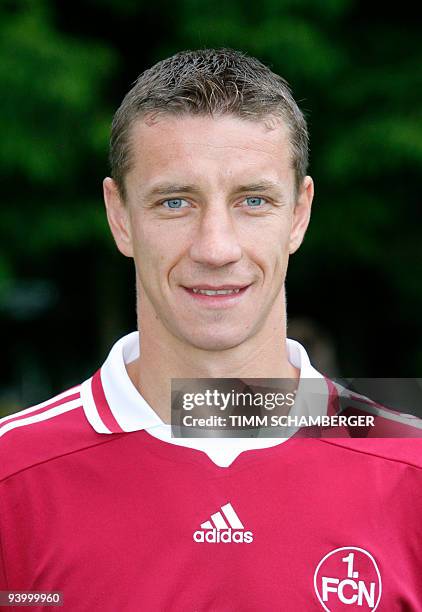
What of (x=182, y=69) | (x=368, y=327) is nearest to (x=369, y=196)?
(x=368, y=327)

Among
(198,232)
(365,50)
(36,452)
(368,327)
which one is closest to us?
(198,232)

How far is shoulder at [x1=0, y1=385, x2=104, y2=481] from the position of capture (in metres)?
2.49

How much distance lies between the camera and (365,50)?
34.6 feet

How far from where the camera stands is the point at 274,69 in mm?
9281

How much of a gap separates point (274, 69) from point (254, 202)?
7.19m

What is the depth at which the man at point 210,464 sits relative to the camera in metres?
2.33

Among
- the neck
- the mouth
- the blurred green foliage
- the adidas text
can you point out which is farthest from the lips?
the blurred green foliage

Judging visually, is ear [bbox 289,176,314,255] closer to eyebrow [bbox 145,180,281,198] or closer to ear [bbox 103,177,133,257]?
eyebrow [bbox 145,180,281,198]

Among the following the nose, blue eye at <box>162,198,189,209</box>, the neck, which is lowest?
the neck

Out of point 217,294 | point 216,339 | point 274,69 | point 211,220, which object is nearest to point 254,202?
point 211,220

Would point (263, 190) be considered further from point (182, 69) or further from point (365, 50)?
point (365, 50)

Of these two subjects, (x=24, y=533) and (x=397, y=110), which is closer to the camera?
(x=24, y=533)

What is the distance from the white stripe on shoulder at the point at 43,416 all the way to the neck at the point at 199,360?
0.19 m

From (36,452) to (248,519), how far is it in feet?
1.77
